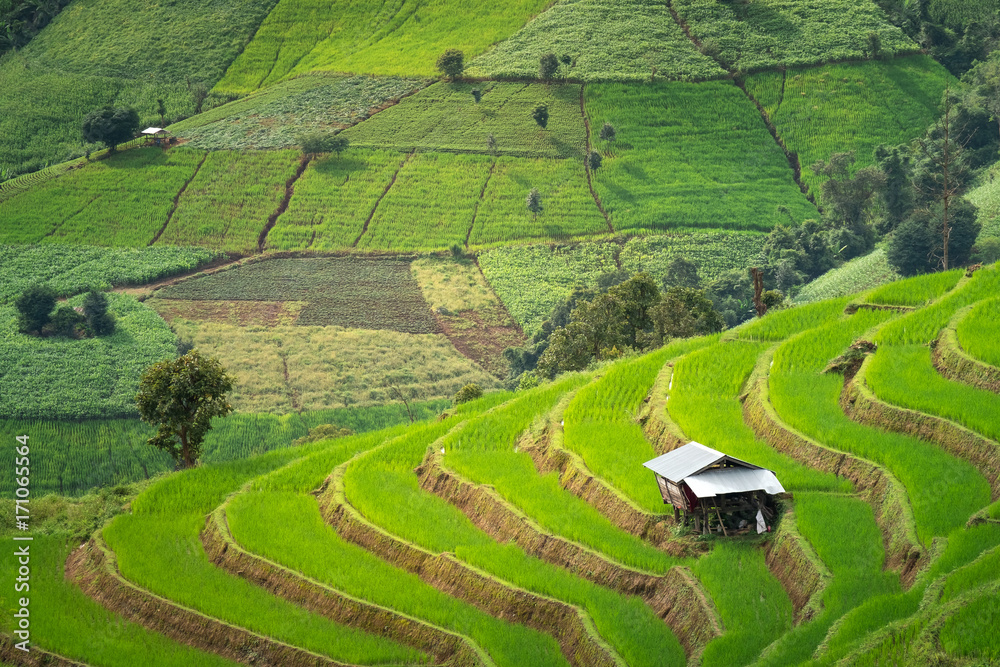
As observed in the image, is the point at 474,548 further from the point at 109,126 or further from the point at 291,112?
the point at 291,112

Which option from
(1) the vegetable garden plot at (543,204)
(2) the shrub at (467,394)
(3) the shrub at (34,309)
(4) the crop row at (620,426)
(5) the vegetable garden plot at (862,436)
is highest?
(5) the vegetable garden plot at (862,436)

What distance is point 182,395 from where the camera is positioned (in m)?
41.9

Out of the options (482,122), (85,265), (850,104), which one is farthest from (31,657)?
(850,104)

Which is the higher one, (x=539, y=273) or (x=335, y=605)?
(x=335, y=605)

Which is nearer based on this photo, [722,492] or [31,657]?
[722,492]

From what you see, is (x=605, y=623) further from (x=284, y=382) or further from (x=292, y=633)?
(x=284, y=382)

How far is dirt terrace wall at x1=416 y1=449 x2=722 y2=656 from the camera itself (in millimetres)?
24844

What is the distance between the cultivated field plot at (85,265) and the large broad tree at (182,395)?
54.2 metres

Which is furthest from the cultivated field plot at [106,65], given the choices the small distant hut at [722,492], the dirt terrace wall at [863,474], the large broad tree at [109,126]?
the small distant hut at [722,492]

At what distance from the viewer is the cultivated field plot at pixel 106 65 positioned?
124 meters

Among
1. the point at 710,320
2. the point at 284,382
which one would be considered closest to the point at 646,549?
the point at 710,320

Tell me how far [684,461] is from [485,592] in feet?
18.9

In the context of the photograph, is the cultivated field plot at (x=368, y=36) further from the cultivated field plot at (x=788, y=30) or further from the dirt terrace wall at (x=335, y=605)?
the dirt terrace wall at (x=335, y=605)

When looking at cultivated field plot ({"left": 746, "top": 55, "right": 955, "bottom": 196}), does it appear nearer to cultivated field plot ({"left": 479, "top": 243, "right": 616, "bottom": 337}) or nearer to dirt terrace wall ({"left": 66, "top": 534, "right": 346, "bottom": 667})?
cultivated field plot ({"left": 479, "top": 243, "right": 616, "bottom": 337})
